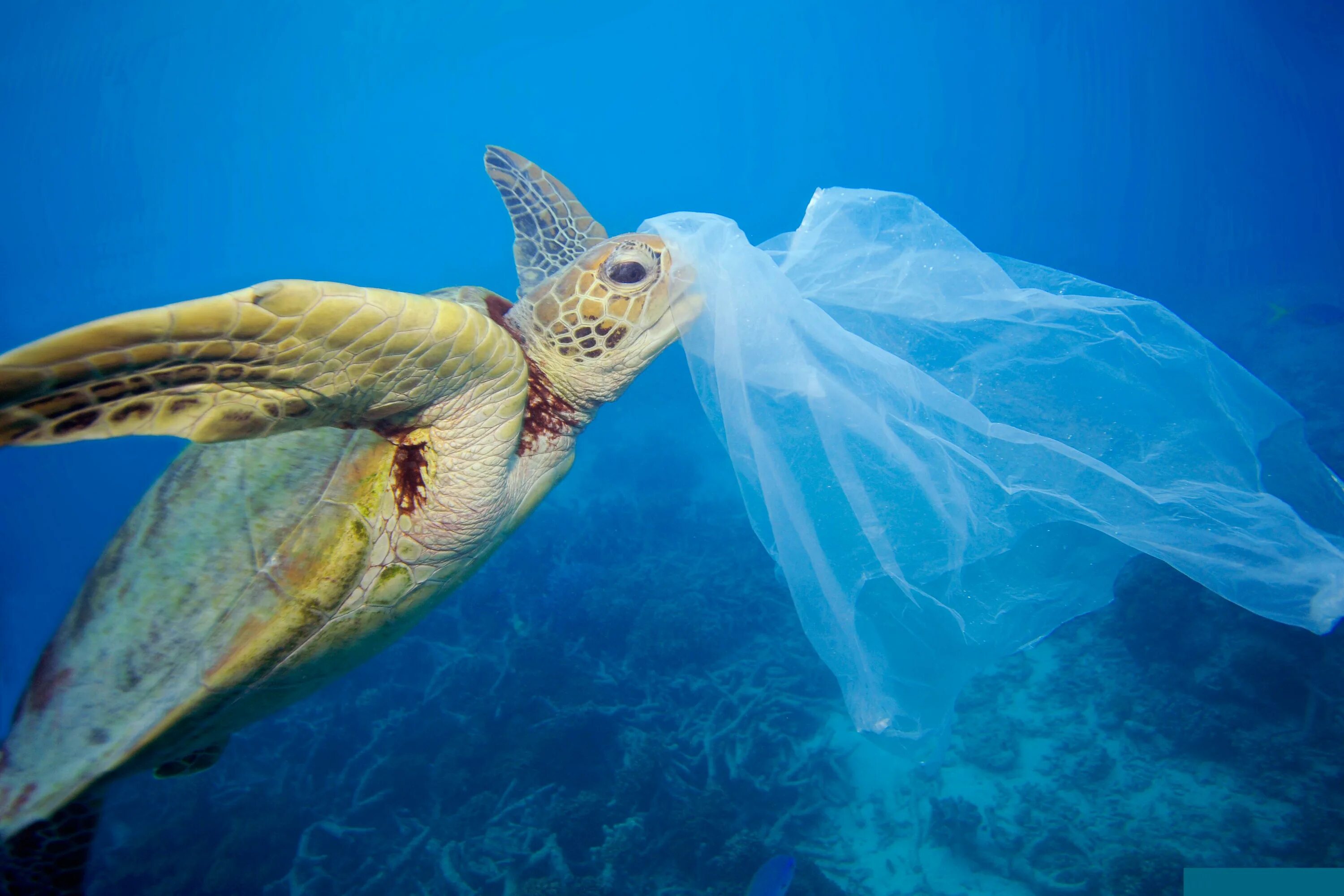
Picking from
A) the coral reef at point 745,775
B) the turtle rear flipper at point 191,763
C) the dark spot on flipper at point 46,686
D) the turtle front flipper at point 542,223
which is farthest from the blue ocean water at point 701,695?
the turtle front flipper at point 542,223

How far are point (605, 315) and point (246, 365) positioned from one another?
1052 mm

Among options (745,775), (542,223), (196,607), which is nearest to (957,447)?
(196,607)

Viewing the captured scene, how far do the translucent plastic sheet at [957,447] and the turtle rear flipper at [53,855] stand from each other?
2.39 m

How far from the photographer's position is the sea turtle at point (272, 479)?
3.03 feet

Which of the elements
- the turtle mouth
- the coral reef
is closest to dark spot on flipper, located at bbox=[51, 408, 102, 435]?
the turtle mouth

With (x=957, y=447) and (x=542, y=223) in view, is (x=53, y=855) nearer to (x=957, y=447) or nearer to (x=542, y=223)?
(x=542, y=223)

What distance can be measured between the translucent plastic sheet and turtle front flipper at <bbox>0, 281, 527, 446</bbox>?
93cm

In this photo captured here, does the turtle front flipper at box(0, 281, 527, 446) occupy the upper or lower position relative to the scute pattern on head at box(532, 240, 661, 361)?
lower

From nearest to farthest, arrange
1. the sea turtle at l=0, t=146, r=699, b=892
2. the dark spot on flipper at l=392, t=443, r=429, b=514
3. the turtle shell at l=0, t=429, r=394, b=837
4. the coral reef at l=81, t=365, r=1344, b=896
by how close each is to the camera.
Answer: the sea turtle at l=0, t=146, r=699, b=892 < the turtle shell at l=0, t=429, r=394, b=837 < the dark spot on flipper at l=392, t=443, r=429, b=514 < the coral reef at l=81, t=365, r=1344, b=896

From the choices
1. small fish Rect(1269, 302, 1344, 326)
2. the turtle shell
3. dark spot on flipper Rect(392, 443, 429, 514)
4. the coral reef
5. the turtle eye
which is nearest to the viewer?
the turtle shell

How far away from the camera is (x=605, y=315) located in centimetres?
181

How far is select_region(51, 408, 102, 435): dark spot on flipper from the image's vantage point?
856mm

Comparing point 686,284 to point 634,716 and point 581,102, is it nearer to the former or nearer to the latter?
point 634,716

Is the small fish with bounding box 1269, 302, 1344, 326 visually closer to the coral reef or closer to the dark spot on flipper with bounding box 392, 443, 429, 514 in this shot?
the coral reef
